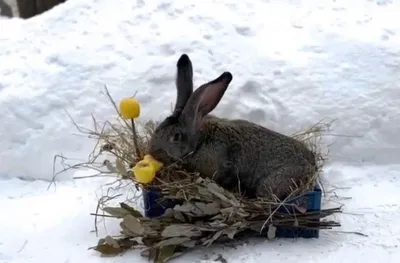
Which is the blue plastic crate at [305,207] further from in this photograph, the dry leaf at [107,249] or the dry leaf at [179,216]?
the dry leaf at [107,249]

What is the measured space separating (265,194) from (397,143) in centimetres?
91

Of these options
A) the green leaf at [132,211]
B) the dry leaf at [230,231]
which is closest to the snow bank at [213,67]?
the green leaf at [132,211]

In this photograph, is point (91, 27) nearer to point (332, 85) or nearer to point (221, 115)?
point (221, 115)

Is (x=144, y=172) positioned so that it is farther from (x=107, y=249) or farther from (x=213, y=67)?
(x=213, y=67)

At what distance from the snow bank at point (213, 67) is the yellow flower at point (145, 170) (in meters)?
0.71

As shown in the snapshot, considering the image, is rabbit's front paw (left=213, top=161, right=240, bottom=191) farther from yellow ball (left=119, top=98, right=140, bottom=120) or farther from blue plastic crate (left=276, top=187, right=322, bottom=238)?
yellow ball (left=119, top=98, right=140, bottom=120)

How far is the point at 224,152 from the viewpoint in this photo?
3.04 m

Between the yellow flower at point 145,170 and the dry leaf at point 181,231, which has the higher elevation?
the yellow flower at point 145,170

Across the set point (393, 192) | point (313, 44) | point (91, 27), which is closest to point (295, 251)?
point (393, 192)

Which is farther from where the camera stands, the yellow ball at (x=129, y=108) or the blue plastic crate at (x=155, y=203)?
the yellow ball at (x=129, y=108)

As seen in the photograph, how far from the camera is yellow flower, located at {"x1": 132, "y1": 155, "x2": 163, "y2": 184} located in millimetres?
2918

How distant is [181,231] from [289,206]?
1.38ft

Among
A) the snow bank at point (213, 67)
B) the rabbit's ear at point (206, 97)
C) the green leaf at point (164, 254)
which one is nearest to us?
the green leaf at point (164, 254)

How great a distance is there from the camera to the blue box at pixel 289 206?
9.42 ft
